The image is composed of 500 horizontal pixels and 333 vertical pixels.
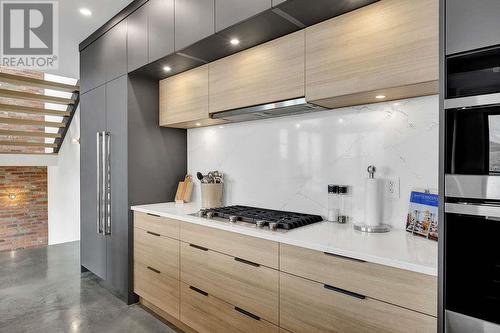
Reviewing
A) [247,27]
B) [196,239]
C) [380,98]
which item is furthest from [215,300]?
[247,27]

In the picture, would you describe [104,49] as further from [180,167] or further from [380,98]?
[380,98]

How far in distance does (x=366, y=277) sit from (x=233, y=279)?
912 millimetres

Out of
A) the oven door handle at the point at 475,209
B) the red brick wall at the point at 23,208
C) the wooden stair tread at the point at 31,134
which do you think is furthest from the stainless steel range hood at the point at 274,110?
the red brick wall at the point at 23,208

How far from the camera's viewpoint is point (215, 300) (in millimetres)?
2100

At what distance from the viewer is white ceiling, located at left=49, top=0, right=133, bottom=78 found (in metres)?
2.90

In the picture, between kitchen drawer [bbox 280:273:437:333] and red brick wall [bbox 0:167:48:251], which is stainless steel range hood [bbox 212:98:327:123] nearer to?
kitchen drawer [bbox 280:273:437:333]

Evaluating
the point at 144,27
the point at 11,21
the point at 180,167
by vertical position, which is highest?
the point at 11,21

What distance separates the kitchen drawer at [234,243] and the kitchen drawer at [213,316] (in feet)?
1.18

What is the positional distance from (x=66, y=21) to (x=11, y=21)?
58 centimetres

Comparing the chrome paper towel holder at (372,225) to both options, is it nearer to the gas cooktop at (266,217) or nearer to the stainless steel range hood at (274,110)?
the gas cooktop at (266,217)

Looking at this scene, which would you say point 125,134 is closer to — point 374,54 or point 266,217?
point 266,217

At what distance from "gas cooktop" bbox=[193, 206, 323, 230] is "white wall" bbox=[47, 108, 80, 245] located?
4.32 meters

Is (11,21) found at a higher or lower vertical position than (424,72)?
higher

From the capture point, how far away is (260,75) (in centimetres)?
218
